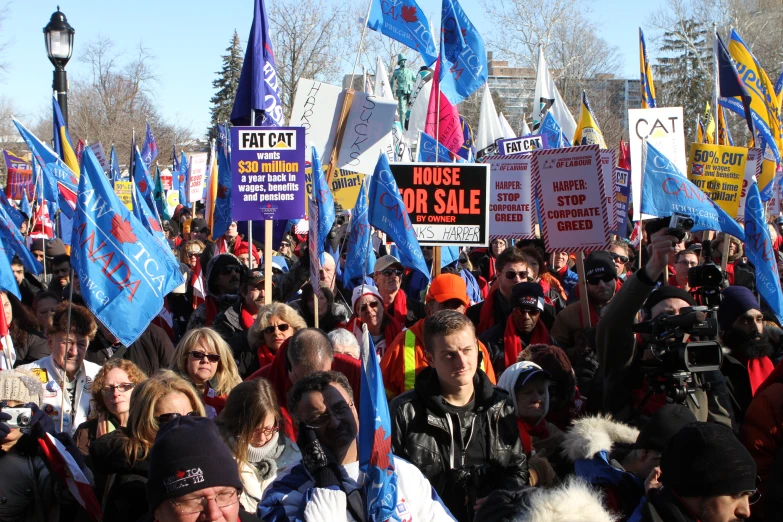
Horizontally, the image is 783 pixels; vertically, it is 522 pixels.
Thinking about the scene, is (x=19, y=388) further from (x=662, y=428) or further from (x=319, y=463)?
(x=662, y=428)

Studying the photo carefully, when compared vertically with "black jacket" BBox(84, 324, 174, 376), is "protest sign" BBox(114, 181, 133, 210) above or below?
above

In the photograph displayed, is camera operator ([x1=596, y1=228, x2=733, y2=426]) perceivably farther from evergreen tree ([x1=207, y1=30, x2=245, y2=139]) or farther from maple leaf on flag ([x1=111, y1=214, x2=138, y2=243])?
evergreen tree ([x1=207, y1=30, x2=245, y2=139])

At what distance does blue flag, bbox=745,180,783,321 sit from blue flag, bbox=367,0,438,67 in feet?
16.9

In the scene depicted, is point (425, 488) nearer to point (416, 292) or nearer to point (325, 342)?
point (325, 342)

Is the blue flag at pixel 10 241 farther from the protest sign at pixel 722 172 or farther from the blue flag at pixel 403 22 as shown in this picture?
the protest sign at pixel 722 172

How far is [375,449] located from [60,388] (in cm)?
318

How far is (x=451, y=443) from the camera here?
393 cm

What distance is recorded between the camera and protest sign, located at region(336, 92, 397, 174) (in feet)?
30.6

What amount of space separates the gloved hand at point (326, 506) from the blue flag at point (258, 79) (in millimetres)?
6387

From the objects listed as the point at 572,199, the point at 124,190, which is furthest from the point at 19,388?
the point at 124,190

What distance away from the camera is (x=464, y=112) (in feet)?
183

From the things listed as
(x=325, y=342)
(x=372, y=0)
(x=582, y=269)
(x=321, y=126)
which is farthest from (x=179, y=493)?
(x=372, y=0)

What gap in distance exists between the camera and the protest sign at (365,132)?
30.6 feet

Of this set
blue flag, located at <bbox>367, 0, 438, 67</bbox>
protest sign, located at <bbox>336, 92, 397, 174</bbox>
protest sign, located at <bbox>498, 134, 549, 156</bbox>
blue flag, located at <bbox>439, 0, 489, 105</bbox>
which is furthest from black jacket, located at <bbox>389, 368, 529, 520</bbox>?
protest sign, located at <bbox>498, 134, 549, 156</bbox>
